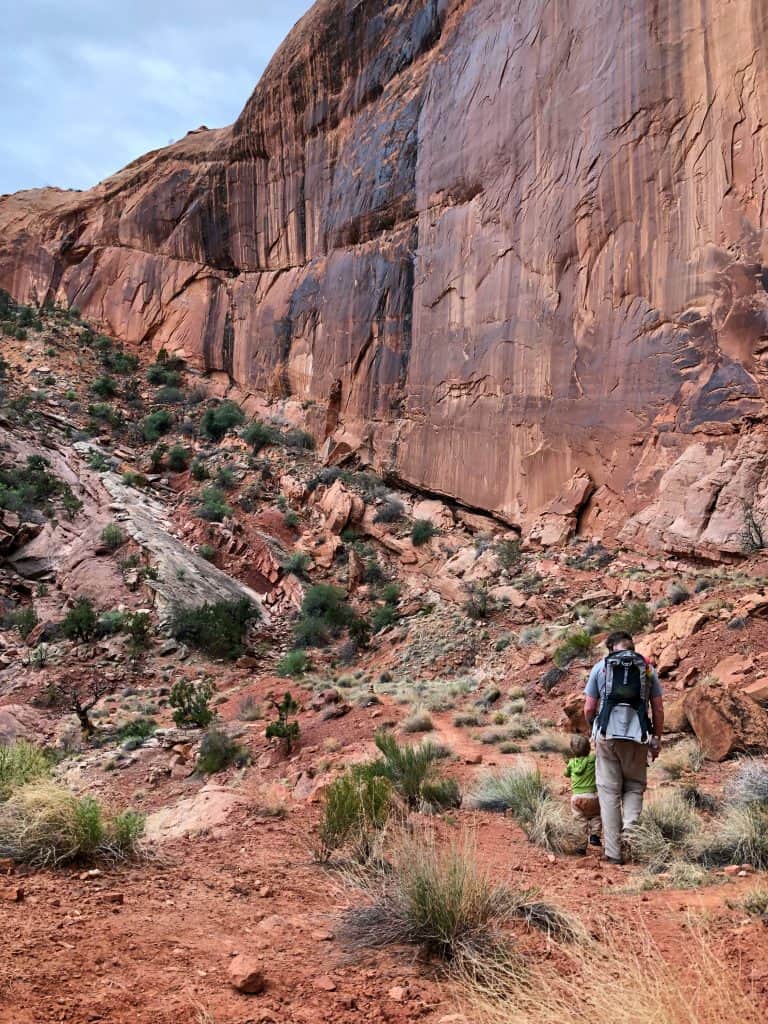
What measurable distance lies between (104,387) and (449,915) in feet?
110

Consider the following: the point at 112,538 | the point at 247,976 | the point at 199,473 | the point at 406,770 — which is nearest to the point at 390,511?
the point at 199,473

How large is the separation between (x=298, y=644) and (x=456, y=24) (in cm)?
2158

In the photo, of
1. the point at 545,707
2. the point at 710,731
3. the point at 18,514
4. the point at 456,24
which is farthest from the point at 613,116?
the point at 18,514

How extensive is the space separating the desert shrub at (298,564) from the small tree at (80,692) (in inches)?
297

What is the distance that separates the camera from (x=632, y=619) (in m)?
12.5

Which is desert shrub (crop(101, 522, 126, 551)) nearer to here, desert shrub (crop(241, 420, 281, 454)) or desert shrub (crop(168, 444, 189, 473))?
desert shrub (crop(168, 444, 189, 473))

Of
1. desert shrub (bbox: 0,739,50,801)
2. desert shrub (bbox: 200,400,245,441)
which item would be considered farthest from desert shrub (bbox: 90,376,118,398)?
desert shrub (bbox: 0,739,50,801)

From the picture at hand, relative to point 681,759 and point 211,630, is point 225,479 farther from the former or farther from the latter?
point 681,759

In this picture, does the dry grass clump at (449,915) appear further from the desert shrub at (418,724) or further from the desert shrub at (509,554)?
the desert shrub at (509,554)

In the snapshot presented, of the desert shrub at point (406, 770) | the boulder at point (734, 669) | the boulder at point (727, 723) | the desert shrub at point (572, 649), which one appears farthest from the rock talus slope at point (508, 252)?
the desert shrub at point (406, 770)

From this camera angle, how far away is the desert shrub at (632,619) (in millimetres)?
12344

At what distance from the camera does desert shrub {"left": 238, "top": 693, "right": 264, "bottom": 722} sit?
12.5 meters

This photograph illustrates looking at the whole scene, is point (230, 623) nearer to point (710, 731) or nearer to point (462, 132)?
point (710, 731)

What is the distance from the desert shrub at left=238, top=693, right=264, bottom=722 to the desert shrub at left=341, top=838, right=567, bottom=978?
8.85 meters
